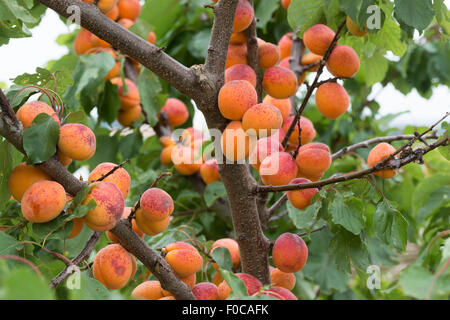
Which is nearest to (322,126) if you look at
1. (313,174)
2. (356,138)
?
(356,138)

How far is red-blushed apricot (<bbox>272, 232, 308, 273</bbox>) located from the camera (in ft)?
3.61

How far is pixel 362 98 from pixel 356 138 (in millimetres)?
364

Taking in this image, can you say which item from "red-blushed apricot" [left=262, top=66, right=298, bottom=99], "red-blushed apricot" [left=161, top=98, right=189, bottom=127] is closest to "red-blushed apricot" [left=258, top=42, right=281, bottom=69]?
"red-blushed apricot" [left=262, top=66, right=298, bottom=99]

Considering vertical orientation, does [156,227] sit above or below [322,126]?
below

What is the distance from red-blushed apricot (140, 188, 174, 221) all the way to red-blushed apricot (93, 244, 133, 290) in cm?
9

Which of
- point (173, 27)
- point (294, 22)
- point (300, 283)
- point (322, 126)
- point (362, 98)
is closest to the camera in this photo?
point (294, 22)

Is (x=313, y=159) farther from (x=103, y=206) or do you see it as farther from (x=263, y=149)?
(x=103, y=206)

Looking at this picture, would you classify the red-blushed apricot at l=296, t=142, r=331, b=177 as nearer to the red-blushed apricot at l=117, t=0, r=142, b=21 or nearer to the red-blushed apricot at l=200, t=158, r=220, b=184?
the red-blushed apricot at l=200, t=158, r=220, b=184

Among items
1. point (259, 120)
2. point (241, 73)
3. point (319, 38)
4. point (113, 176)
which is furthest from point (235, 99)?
point (319, 38)

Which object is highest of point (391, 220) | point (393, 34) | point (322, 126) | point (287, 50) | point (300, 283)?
point (322, 126)

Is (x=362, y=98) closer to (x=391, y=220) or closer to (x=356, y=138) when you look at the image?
(x=356, y=138)

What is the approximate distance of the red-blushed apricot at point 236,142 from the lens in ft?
3.25

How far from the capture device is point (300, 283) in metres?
1.79

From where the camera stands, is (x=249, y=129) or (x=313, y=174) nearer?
(x=249, y=129)
